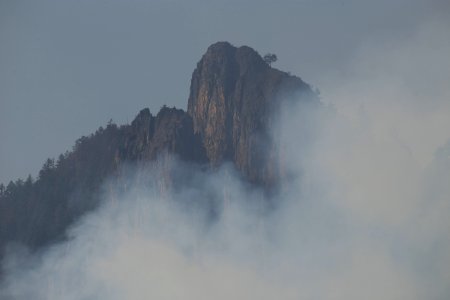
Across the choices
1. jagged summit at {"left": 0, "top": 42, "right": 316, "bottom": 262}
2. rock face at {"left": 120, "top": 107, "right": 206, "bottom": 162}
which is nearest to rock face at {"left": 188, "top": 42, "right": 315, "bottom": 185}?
jagged summit at {"left": 0, "top": 42, "right": 316, "bottom": 262}

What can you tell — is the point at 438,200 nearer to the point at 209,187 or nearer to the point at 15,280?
the point at 209,187

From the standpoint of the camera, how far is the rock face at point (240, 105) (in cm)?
14812

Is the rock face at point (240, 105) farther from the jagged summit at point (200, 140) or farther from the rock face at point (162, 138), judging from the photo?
the rock face at point (162, 138)

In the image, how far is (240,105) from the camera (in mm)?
154250

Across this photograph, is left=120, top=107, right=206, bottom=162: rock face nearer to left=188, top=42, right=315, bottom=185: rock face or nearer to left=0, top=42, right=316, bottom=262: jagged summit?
left=0, top=42, right=316, bottom=262: jagged summit

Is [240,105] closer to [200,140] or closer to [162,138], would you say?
[200,140]

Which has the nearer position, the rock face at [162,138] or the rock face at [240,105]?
the rock face at [162,138]

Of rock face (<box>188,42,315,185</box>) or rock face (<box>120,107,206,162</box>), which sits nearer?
rock face (<box>120,107,206,162</box>)

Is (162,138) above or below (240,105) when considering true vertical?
below

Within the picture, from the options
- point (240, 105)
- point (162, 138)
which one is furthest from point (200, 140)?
point (240, 105)

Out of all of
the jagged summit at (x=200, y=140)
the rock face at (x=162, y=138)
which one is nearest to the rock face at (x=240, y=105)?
the jagged summit at (x=200, y=140)

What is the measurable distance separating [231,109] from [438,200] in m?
33.6

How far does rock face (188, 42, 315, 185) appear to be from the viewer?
148 meters

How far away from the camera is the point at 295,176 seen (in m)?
147
